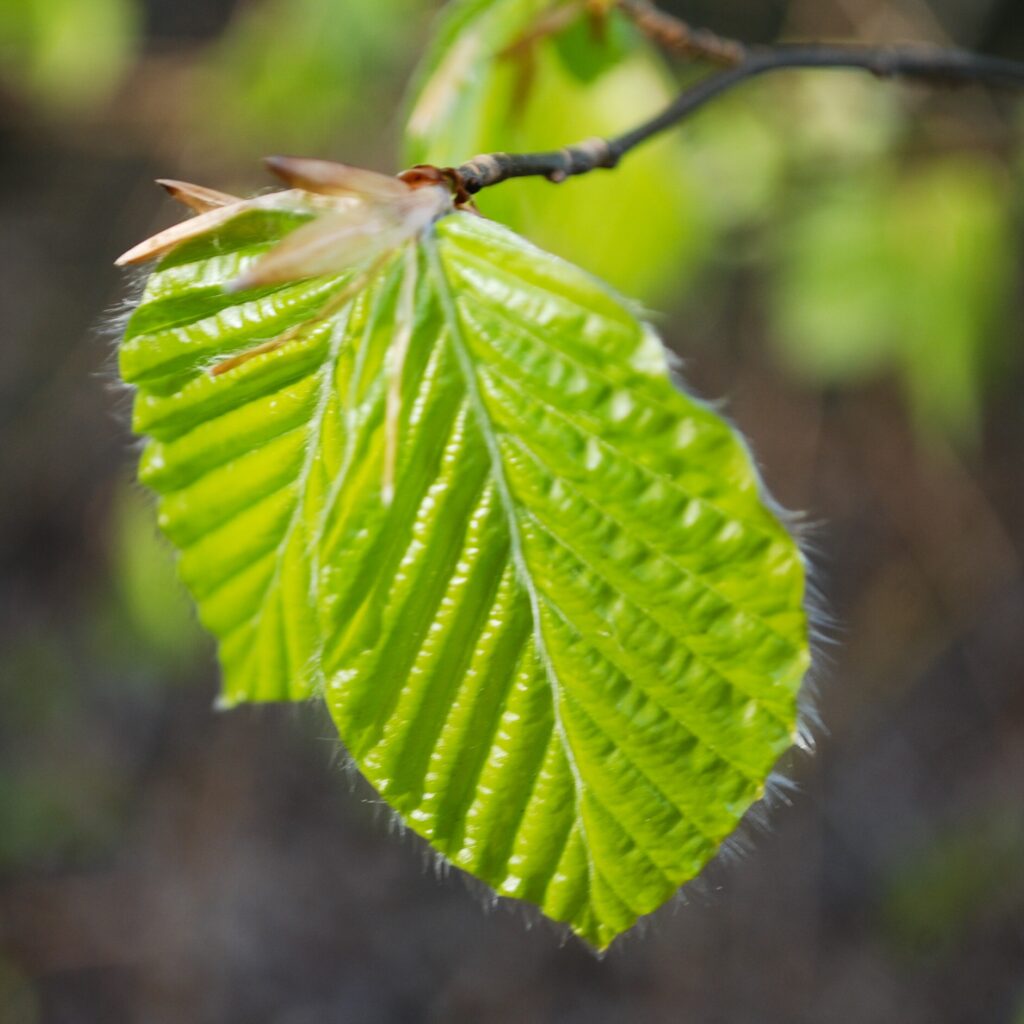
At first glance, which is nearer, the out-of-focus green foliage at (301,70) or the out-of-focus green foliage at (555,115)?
the out-of-focus green foliage at (555,115)

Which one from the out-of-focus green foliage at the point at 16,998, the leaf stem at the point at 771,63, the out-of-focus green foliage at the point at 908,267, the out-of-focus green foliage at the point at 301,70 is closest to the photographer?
the leaf stem at the point at 771,63

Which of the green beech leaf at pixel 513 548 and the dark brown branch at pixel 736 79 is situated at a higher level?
Answer: the dark brown branch at pixel 736 79

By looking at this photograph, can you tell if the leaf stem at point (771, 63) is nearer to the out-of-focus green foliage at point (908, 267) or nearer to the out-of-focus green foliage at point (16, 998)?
the out-of-focus green foliage at point (908, 267)

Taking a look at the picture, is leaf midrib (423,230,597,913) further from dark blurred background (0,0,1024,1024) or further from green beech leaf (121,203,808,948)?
dark blurred background (0,0,1024,1024)

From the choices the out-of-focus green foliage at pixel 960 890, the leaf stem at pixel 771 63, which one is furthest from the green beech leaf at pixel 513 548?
the out-of-focus green foliage at pixel 960 890

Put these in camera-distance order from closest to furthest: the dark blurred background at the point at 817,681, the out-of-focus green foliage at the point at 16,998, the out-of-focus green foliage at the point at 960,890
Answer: the dark blurred background at the point at 817,681, the out-of-focus green foliage at the point at 960,890, the out-of-focus green foliage at the point at 16,998

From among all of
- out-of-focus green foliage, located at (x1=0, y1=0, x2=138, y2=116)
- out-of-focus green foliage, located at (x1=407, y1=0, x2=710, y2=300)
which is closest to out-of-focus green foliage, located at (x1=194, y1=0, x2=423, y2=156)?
out-of-focus green foliage, located at (x1=0, y1=0, x2=138, y2=116)

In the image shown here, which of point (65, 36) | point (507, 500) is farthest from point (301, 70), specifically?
point (507, 500)
